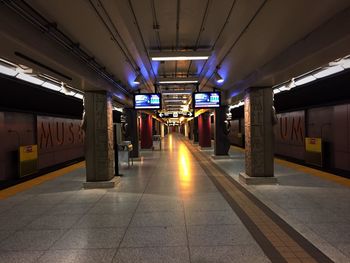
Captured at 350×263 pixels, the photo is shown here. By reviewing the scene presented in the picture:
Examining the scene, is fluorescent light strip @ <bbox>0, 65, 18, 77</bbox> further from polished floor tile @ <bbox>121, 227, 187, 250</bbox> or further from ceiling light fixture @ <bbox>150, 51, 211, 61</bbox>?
polished floor tile @ <bbox>121, 227, 187, 250</bbox>

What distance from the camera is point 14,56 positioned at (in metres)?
3.82

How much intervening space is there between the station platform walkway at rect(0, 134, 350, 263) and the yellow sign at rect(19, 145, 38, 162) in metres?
1.45

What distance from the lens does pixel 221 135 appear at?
14.3 metres

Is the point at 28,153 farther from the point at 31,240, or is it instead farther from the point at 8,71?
the point at 31,240

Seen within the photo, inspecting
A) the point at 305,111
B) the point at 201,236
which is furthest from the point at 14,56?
the point at 305,111

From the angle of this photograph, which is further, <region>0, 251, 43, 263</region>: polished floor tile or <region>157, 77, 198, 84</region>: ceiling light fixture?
<region>157, 77, 198, 84</region>: ceiling light fixture

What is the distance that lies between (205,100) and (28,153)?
6.34 m

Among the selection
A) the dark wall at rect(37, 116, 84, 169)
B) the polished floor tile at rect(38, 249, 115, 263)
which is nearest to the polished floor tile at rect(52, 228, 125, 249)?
the polished floor tile at rect(38, 249, 115, 263)

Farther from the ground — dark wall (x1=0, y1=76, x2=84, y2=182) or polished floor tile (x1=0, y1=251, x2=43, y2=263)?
dark wall (x1=0, y1=76, x2=84, y2=182)

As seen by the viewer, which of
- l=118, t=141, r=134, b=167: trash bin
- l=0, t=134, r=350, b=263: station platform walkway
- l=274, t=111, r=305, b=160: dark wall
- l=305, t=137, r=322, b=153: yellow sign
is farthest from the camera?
l=274, t=111, r=305, b=160: dark wall

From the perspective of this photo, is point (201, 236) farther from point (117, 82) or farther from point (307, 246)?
point (117, 82)

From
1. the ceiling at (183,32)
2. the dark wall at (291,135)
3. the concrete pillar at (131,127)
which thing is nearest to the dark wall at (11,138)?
the ceiling at (183,32)

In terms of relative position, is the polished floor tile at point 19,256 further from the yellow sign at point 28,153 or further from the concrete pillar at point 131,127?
the concrete pillar at point 131,127

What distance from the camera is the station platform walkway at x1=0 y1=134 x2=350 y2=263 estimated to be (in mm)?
3537
